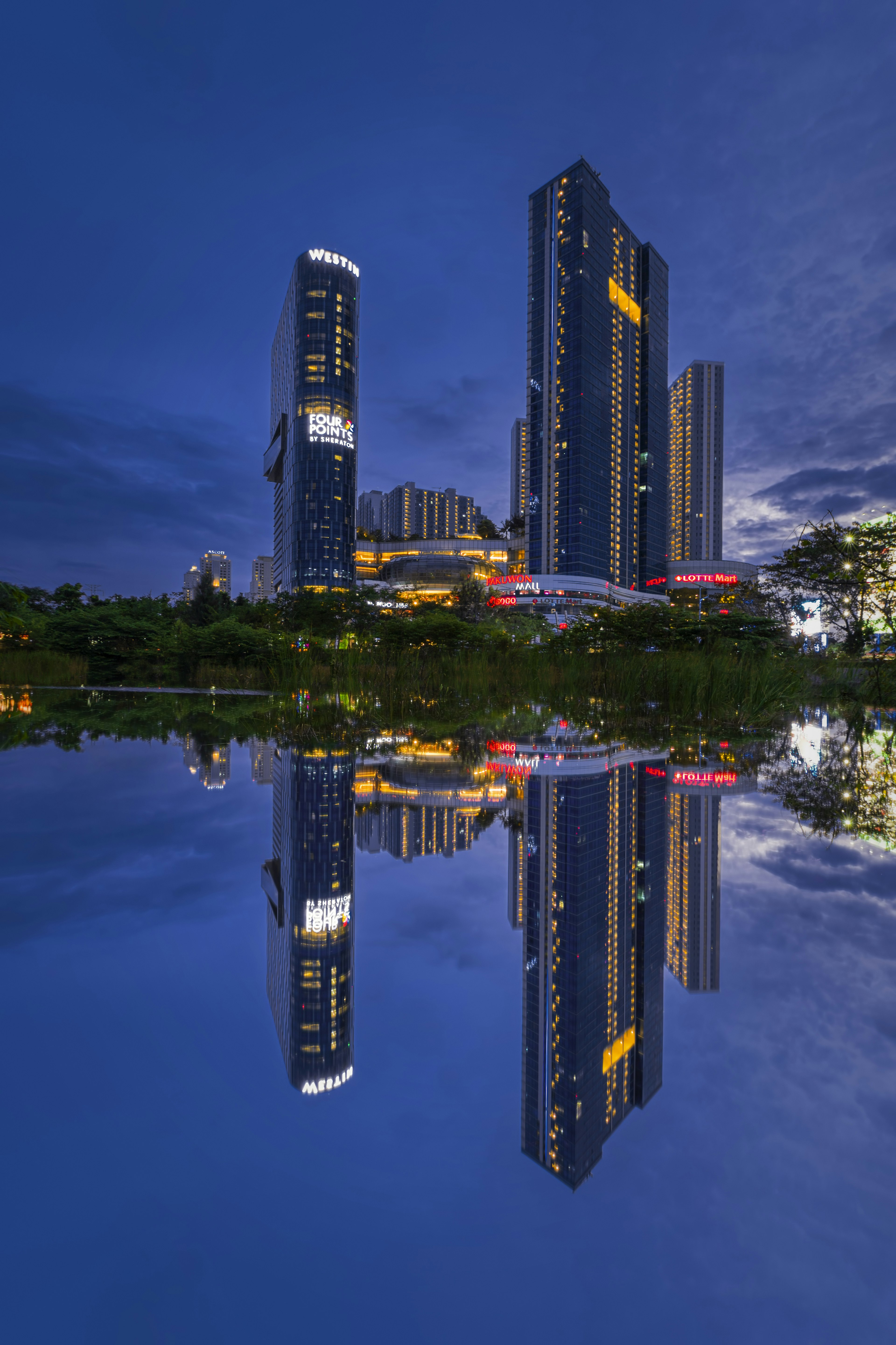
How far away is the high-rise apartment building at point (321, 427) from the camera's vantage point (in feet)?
225

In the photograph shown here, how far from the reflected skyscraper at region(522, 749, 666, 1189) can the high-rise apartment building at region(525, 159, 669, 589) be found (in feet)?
216

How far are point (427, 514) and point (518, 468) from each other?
2745 centimetres

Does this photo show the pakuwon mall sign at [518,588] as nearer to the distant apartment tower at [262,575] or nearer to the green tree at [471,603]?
the green tree at [471,603]

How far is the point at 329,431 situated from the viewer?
228 ft

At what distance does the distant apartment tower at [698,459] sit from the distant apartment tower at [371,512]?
69.8 meters

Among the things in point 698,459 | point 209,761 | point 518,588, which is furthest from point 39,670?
point 698,459

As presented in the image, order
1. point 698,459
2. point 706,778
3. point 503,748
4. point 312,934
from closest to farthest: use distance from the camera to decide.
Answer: point 312,934 → point 706,778 → point 503,748 → point 698,459

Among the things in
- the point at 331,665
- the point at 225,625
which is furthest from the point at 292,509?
the point at 331,665

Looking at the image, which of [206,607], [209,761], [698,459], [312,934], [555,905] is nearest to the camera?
[312,934]

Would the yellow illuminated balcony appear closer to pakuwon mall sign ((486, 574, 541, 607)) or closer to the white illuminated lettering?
pakuwon mall sign ((486, 574, 541, 607))

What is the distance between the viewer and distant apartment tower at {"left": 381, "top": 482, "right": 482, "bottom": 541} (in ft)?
444

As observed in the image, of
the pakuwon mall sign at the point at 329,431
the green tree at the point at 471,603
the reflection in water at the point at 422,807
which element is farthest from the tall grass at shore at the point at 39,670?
the pakuwon mall sign at the point at 329,431

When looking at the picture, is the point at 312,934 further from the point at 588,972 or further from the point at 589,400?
the point at 589,400

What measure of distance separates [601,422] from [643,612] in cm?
5784
